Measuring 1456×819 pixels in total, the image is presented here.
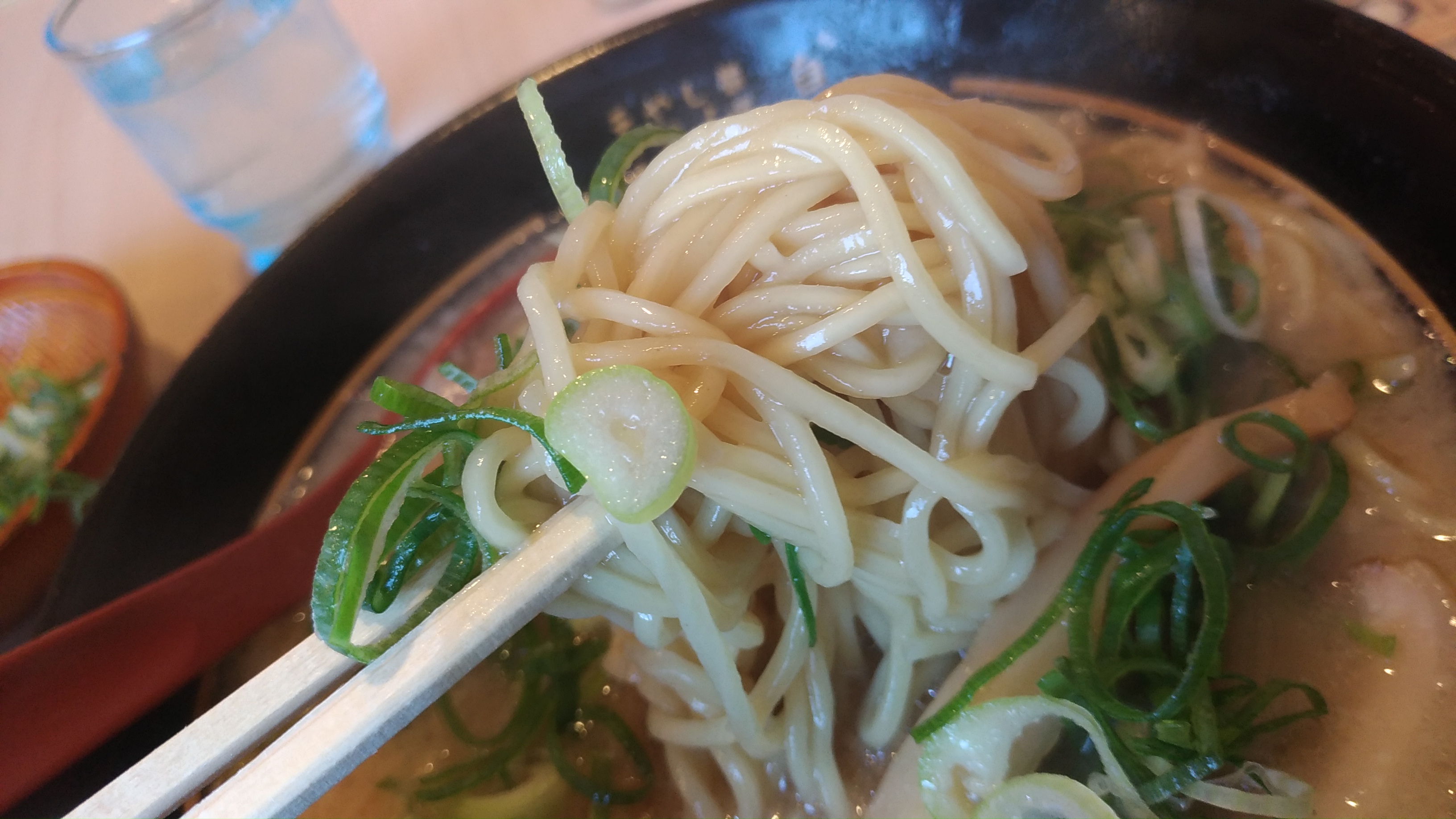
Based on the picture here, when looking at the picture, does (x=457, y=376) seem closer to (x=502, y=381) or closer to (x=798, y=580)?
(x=502, y=381)

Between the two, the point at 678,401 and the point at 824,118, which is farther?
the point at 824,118

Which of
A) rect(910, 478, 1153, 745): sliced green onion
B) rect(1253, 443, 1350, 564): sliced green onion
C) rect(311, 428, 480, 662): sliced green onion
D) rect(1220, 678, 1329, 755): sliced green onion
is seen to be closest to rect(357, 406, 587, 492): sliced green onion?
rect(311, 428, 480, 662): sliced green onion

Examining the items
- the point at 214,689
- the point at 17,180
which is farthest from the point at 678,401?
the point at 17,180

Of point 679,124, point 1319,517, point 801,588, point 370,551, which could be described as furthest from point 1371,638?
point 679,124

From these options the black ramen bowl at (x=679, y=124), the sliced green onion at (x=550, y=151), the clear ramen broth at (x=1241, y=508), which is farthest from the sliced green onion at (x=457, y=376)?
the black ramen bowl at (x=679, y=124)

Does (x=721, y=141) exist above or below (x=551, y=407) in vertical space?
above

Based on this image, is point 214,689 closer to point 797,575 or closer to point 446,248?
point 446,248

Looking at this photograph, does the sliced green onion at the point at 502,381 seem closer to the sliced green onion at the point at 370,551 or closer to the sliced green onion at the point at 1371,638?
the sliced green onion at the point at 370,551
